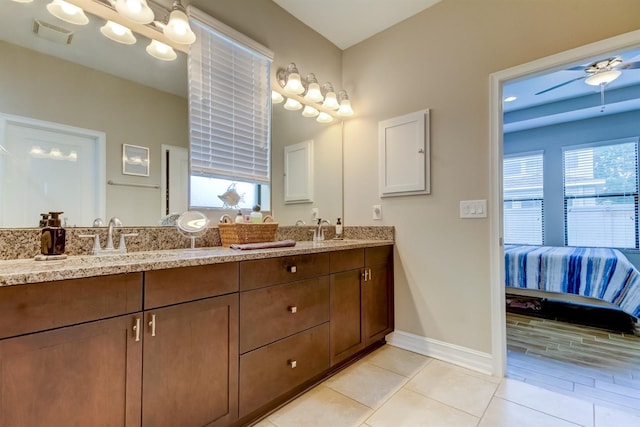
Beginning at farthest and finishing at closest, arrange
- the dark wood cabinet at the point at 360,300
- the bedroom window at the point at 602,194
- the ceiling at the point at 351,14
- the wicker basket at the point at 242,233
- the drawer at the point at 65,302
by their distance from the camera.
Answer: the bedroom window at the point at 602,194 → the ceiling at the point at 351,14 → the dark wood cabinet at the point at 360,300 → the wicker basket at the point at 242,233 → the drawer at the point at 65,302

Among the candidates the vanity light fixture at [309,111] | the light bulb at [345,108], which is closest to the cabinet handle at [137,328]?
the vanity light fixture at [309,111]

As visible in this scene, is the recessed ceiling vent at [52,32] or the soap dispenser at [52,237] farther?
→ the recessed ceiling vent at [52,32]

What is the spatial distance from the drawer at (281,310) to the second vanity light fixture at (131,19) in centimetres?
144

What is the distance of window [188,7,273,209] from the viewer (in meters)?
1.86

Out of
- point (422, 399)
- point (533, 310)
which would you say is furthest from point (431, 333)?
point (533, 310)

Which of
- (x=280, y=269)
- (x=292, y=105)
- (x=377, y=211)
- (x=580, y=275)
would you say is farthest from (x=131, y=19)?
(x=580, y=275)

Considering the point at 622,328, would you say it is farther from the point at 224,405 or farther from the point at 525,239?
the point at 224,405

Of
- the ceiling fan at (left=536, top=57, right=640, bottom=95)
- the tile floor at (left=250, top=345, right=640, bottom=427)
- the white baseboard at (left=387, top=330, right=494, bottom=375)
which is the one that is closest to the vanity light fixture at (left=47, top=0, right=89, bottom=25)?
the tile floor at (left=250, top=345, right=640, bottom=427)

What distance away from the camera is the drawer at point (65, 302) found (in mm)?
849

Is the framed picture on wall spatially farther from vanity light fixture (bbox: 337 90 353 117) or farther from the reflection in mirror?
vanity light fixture (bbox: 337 90 353 117)

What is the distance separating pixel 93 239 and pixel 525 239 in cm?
576

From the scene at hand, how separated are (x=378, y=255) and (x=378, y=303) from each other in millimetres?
377

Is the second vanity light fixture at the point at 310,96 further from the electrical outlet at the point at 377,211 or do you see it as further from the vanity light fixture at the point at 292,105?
the electrical outlet at the point at 377,211

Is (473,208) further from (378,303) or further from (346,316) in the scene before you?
(346,316)
